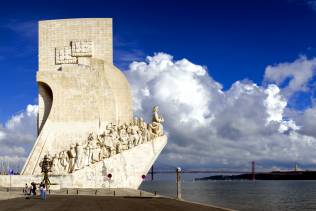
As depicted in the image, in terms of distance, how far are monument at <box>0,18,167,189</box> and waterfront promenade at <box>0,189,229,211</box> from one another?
9.32ft

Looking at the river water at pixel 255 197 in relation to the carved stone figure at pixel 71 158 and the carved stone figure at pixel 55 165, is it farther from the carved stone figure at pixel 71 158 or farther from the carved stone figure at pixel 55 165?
the carved stone figure at pixel 55 165

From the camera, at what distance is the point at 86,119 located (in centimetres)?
2784

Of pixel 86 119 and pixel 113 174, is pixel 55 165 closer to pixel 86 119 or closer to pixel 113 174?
pixel 113 174

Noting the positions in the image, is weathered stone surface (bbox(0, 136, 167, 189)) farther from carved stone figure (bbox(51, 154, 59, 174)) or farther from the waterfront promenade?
the waterfront promenade

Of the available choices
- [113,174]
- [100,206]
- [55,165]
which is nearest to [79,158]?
[55,165]

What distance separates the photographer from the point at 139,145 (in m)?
25.5

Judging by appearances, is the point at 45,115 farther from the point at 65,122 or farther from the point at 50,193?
the point at 50,193

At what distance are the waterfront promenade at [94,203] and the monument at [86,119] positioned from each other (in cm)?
284

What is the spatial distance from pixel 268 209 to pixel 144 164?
6571mm

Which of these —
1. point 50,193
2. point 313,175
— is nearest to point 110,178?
point 50,193

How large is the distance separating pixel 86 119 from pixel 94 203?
41.0 feet

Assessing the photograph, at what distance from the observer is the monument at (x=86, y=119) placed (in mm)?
24922

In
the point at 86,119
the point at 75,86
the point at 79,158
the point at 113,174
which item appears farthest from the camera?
the point at 75,86

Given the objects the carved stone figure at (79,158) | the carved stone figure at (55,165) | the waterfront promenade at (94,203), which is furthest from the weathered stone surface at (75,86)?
the waterfront promenade at (94,203)
